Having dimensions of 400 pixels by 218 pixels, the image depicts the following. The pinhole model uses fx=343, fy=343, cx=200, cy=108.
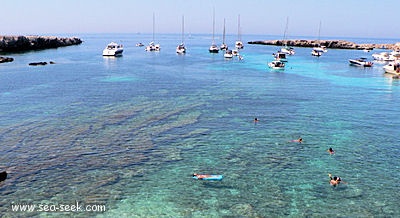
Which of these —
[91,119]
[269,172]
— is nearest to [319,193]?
[269,172]

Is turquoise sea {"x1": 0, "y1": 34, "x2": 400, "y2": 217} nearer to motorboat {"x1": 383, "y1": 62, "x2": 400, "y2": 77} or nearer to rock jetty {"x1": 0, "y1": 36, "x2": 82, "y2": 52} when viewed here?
motorboat {"x1": 383, "y1": 62, "x2": 400, "y2": 77}

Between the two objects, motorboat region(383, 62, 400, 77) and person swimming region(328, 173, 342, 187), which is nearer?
person swimming region(328, 173, 342, 187)

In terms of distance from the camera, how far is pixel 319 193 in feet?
76.7

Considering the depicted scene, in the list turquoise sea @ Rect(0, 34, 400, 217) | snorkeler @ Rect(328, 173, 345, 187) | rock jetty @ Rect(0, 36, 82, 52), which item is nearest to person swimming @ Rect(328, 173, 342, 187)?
snorkeler @ Rect(328, 173, 345, 187)

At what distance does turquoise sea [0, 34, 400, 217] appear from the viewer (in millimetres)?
22047

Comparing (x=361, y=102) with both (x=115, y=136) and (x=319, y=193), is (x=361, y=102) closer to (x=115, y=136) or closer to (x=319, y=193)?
(x=319, y=193)

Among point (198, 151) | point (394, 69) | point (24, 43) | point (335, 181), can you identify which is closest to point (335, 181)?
point (335, 181)

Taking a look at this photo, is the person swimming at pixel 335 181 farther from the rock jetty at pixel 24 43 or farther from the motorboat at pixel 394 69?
the rock jetty at pixel 24 43

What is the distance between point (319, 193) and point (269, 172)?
13.7ft

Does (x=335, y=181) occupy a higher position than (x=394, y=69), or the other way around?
(x=394, y=69)

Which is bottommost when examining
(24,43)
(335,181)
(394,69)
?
(335,181)

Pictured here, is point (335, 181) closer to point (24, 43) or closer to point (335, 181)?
point (335, 181)

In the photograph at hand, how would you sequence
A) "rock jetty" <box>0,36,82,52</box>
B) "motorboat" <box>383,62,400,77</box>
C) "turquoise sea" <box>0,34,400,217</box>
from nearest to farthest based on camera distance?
"turquoise sea" <box>0,34,400,217</box> < "motorboat" <box>383,62,400,77</box> < "rock jetty" <box>0,36,82,52</box>

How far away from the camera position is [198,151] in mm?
30625
